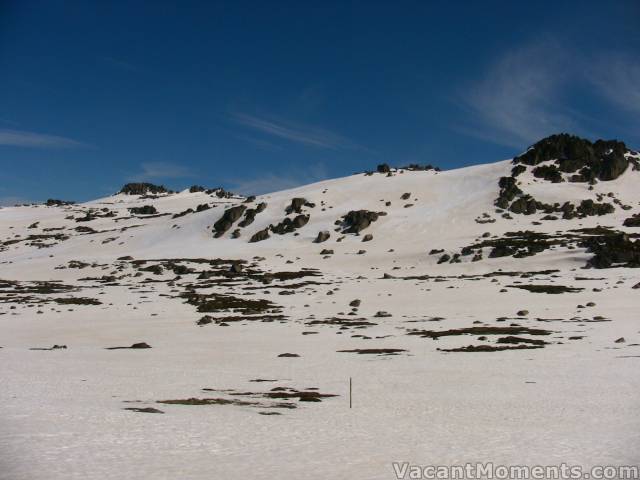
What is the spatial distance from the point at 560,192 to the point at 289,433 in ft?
376

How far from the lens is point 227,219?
122m

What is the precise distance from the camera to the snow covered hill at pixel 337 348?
1239 cm

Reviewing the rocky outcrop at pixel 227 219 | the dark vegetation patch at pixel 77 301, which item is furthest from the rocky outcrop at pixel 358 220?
the dark vegetation patch at pixel 77 301

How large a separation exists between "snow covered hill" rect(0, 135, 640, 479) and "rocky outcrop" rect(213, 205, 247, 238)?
29.6 feet

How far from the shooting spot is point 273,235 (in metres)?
114

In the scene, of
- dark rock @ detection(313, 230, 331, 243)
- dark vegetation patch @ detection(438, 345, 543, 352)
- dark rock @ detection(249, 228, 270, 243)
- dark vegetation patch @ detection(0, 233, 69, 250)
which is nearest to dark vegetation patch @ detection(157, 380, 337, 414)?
dark vegetation patch @ detection(438, 345, 543, 352)

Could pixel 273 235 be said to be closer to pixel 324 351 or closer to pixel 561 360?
pixel 324 351

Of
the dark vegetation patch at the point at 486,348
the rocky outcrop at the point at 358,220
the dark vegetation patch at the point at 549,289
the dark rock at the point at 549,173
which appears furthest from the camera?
the dark rock at the point at 549,173

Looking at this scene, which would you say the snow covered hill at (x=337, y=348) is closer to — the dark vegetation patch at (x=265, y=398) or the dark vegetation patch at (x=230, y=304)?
the dark vegetation patch at (x=265, y=398)

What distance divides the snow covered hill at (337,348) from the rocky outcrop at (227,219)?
356 inches

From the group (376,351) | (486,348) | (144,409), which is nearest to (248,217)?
(376,351)

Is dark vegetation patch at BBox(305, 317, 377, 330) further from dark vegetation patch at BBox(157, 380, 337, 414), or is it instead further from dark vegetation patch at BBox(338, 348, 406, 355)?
dark vegetation patch at BBox(157, 380, 337, 414)

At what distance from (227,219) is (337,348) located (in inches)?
3711

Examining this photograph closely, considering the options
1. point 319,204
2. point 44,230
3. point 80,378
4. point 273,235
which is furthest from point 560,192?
point 44,230
